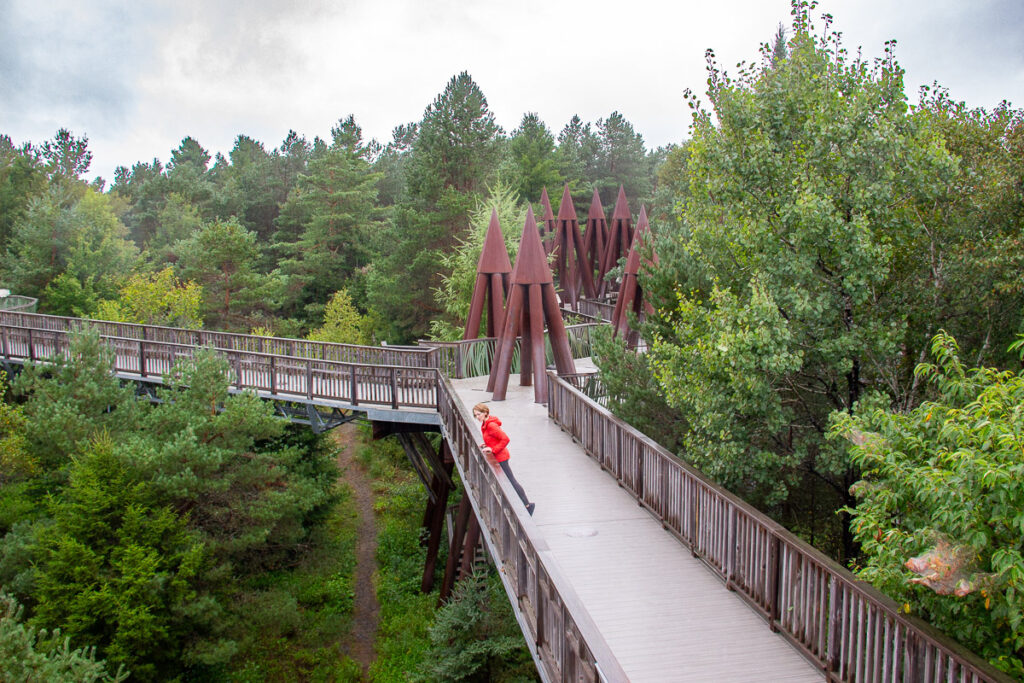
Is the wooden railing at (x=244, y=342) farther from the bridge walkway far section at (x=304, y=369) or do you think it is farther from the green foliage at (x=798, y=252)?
the green foliage at (x=798, y=252)

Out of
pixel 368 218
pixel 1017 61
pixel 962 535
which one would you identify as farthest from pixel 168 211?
pixel 962 535

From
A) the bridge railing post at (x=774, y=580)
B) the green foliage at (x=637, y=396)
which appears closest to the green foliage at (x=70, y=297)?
the green foliage at (x=637, y=396)

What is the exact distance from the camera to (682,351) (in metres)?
8.90

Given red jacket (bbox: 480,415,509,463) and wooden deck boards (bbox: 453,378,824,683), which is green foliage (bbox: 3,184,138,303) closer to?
wooden deck boards (bbox: 453,378,824,683)

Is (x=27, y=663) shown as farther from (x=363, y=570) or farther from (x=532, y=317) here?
(x=363, y=570)

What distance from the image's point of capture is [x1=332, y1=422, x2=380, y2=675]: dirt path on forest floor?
16234mm

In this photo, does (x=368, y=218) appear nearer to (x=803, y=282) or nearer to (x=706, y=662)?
(x=803, y=282)

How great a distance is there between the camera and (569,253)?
3177 cm

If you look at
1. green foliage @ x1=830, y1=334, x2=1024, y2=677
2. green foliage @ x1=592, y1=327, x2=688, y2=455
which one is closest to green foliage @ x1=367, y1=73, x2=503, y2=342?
green foliage @ x1=592, y1=327, x2=688, y2=455

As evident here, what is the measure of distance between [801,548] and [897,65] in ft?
21.9

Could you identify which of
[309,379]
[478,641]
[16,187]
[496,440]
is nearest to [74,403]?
[309,379]

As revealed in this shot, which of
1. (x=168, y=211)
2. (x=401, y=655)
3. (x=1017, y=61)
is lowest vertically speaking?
(x=401, y=655)

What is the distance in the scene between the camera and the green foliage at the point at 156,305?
95.6ft

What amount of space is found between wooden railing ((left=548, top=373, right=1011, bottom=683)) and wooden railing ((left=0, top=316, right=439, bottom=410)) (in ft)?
23.1
